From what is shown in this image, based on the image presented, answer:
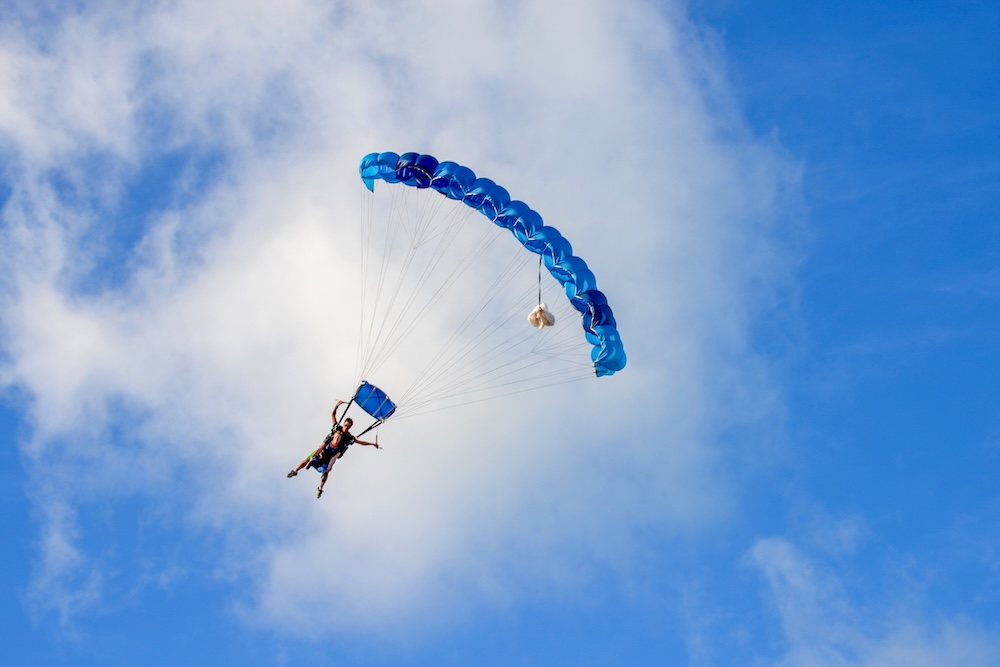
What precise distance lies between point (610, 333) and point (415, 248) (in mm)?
5096

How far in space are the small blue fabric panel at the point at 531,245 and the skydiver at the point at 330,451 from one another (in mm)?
832

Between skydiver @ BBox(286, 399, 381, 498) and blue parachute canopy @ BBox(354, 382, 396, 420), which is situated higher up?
blue parachute canopy @ BBox(354, 382, 396, 420)

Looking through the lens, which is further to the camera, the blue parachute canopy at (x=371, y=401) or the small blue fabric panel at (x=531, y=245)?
the small blue fabric panel at (x=531, y=245)

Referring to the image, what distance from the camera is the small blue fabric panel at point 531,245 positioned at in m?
21.0

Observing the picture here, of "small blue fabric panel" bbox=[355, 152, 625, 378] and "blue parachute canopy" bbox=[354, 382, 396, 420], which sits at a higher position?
"small blue fabric panel" bbox=[355, 152, 625, 378]

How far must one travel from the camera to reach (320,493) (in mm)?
19625

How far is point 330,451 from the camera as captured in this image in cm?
1997

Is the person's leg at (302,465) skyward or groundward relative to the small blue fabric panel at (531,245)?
groundward

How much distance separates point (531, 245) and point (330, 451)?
6681mm

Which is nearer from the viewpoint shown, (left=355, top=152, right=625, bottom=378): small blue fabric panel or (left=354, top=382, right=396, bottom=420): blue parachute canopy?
(left=354, top=382, right=396, bottom=420): blue parachute canopy

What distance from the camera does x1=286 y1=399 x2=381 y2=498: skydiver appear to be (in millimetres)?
19906

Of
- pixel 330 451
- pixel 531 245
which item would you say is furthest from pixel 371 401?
pixel 531 245

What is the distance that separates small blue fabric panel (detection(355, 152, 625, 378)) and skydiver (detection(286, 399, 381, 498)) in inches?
32.7

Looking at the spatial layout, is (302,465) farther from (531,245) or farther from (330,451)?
(531,245)
